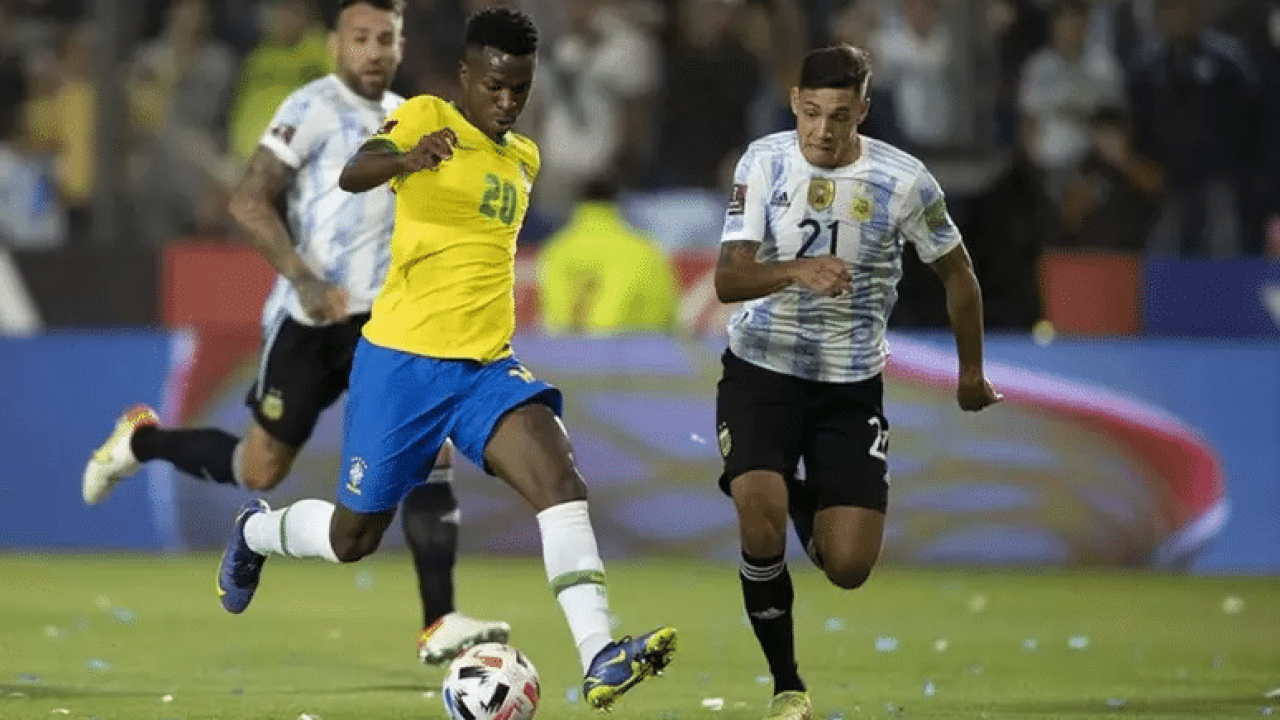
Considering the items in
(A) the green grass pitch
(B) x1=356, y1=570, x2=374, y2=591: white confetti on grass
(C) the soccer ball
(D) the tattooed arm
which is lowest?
(B) x1=356, y1=570, x2=374, y2=591: white confetti on grass

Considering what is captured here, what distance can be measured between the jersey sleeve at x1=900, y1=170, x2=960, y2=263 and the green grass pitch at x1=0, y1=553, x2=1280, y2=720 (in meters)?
1.48

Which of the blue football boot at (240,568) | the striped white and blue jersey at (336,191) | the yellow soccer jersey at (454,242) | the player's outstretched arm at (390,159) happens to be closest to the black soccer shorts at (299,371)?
the striped white and blue jersey at (336,191)

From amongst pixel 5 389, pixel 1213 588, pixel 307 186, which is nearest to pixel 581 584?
pixel 307 186

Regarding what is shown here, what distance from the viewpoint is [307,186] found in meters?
9.78

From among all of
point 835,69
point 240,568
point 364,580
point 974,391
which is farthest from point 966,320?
point 364,580

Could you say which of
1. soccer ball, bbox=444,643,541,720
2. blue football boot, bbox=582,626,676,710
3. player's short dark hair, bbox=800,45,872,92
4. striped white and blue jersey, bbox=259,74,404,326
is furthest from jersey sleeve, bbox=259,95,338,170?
blue football boot, bbox=582,626,676,710

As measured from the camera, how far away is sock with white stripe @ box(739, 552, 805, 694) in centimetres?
815

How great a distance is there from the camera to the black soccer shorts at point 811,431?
324 inches

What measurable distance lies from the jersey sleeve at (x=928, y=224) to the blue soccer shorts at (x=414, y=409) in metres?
1.24

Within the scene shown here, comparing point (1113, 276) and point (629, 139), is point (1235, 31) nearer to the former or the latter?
point (1113, 276)

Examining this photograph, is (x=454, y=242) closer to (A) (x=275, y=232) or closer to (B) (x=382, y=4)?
(A) (x=275, y=232)

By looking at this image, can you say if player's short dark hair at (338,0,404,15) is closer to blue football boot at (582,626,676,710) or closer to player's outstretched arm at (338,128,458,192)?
player's outstretched arm at (338,128,458,192)

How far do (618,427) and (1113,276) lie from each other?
371cm

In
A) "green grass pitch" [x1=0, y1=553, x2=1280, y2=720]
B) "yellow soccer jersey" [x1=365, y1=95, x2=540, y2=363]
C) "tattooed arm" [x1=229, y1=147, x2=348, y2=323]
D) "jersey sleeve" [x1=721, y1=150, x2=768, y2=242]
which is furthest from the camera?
"tattooed arm" [x1=229, y1=147, x2=348, y2=323]
